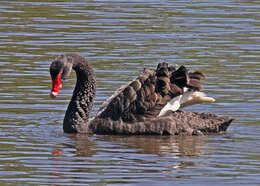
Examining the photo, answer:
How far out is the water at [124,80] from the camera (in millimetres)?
8719

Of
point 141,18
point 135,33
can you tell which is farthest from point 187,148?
point 141,18

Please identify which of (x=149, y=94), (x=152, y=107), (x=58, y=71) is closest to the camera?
(x=58, y=71)

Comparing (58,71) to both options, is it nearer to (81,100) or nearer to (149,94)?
(81,100)

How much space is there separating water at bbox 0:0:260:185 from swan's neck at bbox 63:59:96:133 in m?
0.25

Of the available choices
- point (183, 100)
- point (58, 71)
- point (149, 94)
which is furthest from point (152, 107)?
point (58, 71)

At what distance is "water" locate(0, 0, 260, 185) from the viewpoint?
8719 millimetres

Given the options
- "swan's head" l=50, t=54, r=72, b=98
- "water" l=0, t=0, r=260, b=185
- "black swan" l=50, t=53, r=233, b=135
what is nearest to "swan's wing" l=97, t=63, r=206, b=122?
"black swan" l=50, t=53, r=233, b=135

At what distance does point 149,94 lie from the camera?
35.4ft

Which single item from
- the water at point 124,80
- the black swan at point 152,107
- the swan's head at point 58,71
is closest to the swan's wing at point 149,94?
the black swan at point 152,107

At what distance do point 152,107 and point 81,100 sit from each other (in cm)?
105

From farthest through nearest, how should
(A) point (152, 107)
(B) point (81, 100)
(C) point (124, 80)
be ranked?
1. (C) point (124, 80)
2. (B) point (81, 100)
3. (A) point (152, 107)

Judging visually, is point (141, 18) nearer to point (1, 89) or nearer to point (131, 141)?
point (1, 89)

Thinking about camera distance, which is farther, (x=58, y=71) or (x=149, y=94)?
(x=149, y=94)

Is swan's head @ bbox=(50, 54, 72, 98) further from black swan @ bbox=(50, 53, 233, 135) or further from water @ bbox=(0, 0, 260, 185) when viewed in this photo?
water @ bbox=(0, 0, 260, 185)
